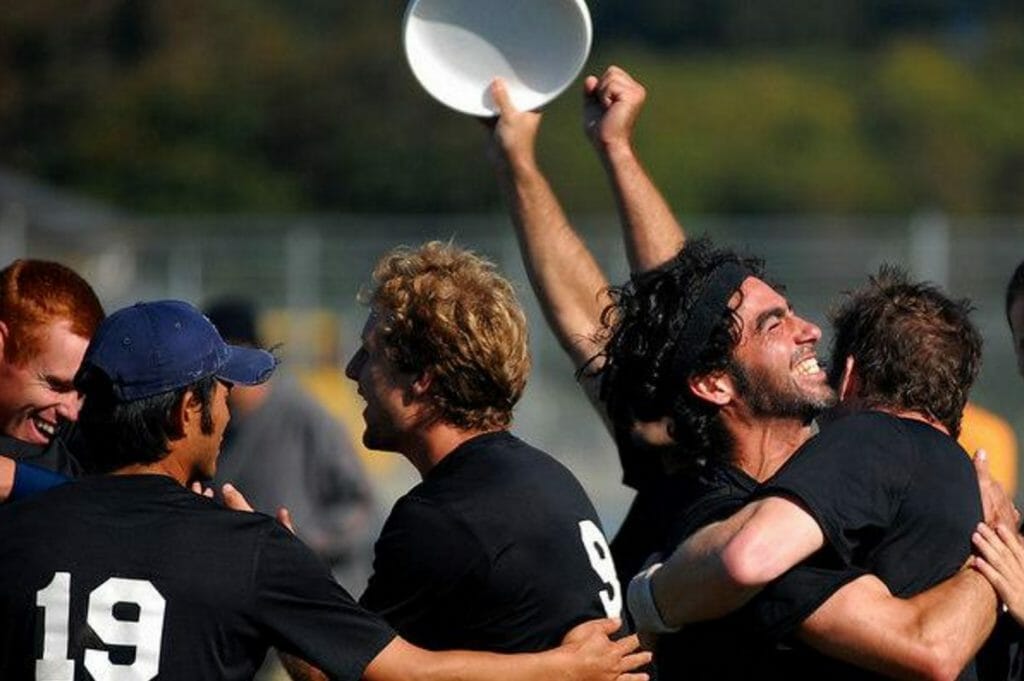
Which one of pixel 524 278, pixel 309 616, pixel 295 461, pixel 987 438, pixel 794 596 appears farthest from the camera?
pixel 524 278

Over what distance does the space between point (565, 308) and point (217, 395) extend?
1738 millimetres

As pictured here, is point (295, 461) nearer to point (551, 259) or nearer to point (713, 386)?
point (551, 259)

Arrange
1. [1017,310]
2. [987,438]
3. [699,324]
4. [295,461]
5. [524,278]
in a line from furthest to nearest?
[524,278] → [295,461] → [987,438] → [1017,310] → [699,324]

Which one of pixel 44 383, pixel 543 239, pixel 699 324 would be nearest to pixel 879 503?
pixel 699 324

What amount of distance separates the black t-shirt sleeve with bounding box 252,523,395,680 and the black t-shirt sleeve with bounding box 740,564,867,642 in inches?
30.7

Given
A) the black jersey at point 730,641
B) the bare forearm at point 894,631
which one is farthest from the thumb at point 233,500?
the bare forearm at point 894,631

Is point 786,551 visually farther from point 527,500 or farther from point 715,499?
point 527,500

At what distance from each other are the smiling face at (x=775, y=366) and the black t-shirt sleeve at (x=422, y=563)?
0.69m

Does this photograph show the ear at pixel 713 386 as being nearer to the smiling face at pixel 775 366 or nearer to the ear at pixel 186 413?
the smiling face at pixel 775 366

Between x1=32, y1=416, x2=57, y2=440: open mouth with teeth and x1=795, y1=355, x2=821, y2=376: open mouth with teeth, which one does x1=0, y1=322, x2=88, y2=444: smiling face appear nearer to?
x1=32, y1=416, x2=57, y2=440: open mouth with teeth

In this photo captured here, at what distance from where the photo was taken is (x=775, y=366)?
453cm

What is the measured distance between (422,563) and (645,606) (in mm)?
511

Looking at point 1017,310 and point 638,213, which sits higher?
point 638,213

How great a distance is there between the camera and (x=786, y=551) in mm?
3873
